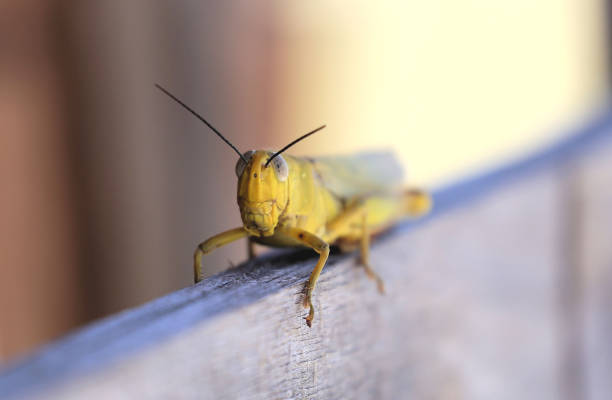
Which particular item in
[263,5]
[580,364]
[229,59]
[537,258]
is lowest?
[580,364]

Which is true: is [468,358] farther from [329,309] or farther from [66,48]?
[66,48]

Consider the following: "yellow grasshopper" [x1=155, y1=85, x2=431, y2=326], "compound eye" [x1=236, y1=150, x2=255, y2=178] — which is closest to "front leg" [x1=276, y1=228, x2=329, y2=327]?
"yellow grasshopper" [x1=155, y1=85, x2=431, y2=326]

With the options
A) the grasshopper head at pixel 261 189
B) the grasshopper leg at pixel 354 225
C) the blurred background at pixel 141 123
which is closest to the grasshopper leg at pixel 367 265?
the grasshopper leg at pixel 354 225

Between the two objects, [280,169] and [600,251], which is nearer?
[280,169]

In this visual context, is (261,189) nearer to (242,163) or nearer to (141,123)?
(242,163)

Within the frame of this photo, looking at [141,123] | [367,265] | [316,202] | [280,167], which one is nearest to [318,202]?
[316,202]

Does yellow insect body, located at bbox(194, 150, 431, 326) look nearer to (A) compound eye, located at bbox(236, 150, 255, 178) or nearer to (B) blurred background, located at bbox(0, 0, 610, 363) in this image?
(A) compound eye, located at bbox(236, 150, 255, 178)

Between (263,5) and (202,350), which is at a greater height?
(263,5)

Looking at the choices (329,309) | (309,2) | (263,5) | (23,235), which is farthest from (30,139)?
(329,309)
